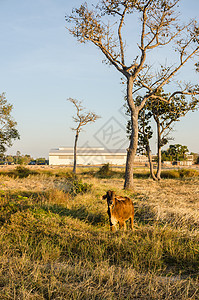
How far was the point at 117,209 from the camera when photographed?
647 cm

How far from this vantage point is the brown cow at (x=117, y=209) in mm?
6219

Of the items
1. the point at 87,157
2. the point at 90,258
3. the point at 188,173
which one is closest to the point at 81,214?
the point at 90,258

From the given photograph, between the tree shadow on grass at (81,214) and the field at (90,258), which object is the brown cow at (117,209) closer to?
the field at (90,258)

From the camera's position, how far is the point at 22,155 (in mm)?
101875

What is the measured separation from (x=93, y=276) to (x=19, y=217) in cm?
333

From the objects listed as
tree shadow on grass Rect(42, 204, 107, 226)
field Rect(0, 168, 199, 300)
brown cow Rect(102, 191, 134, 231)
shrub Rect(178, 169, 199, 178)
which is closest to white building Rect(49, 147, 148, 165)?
shrub Rect(178, 169, 199, 178)

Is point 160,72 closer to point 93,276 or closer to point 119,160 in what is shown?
point 93,276

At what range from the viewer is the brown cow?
6.22m

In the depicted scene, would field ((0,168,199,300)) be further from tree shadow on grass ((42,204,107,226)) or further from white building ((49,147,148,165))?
white building ((49,147,148,165))

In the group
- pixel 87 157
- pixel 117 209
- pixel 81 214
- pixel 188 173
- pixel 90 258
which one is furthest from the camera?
pixel 87 157

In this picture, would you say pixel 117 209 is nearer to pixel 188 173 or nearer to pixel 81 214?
pixel 81 214

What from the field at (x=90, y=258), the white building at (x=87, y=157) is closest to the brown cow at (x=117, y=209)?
the field at (x=90, y=258)

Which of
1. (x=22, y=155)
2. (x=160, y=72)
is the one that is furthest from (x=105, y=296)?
(x=22, y=155)

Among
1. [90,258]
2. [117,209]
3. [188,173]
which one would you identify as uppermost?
[117,209]
